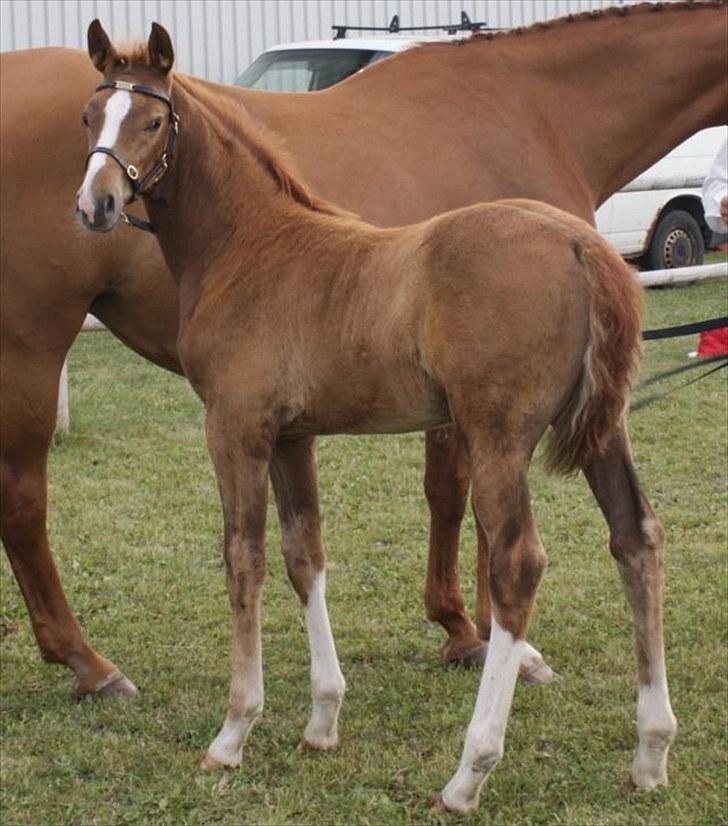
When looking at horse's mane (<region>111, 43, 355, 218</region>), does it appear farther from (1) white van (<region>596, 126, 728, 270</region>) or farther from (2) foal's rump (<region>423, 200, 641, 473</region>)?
(1) white van (<region>596, 126, 728, 270</region>)

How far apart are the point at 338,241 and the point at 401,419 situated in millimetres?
486

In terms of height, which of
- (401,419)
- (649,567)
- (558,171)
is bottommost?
(649,567)

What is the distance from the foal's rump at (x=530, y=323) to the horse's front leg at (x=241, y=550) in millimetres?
606

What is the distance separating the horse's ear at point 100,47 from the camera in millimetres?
3488

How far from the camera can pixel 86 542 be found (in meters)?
5.96

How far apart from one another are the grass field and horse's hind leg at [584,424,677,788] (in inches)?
7.9

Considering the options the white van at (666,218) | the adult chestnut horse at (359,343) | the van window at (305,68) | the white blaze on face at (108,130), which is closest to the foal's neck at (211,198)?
the adult chestnut horse at (359,343)

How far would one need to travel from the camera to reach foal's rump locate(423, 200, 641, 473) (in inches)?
122

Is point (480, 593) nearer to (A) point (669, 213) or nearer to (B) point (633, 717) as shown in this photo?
(B) point (633, 717)

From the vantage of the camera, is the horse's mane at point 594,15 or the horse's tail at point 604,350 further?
the horse's mane at point 594,15

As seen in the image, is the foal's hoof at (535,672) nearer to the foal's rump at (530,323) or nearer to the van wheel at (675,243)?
the foal's rump at (530,323)

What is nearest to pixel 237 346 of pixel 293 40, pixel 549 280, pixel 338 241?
pixel 338 241

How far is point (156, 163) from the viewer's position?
3.49m

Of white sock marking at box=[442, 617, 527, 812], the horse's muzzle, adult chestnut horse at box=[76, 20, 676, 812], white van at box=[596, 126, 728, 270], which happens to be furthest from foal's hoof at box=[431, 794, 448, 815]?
white van at box=[596, 126, 728, 270]
